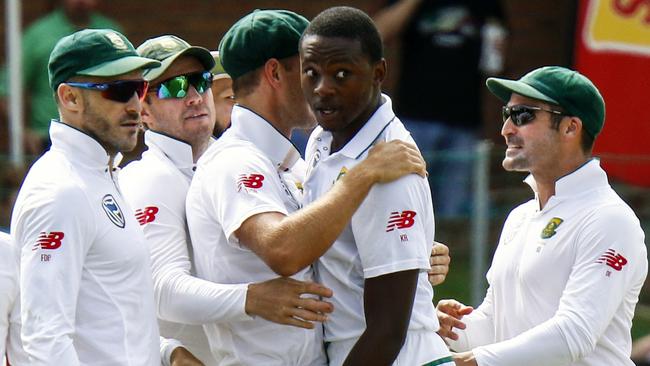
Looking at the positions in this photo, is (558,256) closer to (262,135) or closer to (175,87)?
(262,135)

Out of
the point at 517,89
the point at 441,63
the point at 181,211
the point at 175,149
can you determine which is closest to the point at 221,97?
the point at 175,149

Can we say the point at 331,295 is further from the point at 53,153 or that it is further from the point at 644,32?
the point at 644,32

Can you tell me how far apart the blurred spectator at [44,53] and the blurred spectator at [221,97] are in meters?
4.77

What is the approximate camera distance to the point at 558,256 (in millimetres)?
5254

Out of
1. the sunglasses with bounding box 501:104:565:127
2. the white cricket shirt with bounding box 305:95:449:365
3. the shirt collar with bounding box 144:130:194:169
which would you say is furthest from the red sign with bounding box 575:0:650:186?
the white cricket shirt with bounding box 305:95:449:365

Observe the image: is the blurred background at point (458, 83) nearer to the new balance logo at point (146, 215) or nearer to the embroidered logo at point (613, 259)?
the embroidered logo at point (613, 259)

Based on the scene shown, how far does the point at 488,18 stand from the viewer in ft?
37.3

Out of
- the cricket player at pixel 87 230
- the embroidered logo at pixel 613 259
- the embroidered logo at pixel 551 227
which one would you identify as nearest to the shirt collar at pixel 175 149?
the cricket player at pixel 87 230

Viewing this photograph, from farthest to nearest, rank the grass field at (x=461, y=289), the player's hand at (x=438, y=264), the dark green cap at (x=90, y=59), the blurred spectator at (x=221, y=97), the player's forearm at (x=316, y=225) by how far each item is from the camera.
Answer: the grass field at (x=461, y=289) → the blurred spectator at (x=221, y=97) → the player's hand at (x=438, y=264) → the dark green cap at (x=90, y=59) → the player's forearm at (x=316, y=225)

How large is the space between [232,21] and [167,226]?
26.1ft

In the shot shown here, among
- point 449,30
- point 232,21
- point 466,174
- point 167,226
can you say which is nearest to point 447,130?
point 449,30

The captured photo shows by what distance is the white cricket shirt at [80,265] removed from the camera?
4.37m

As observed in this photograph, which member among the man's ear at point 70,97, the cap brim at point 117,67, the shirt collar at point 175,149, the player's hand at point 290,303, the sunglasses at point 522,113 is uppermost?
the cap brim at point 117,67

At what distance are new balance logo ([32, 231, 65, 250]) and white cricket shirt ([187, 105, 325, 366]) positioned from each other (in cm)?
50
